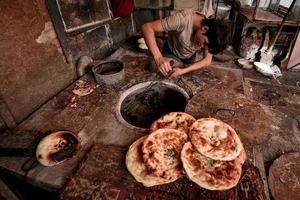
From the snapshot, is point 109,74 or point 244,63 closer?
point 109,74

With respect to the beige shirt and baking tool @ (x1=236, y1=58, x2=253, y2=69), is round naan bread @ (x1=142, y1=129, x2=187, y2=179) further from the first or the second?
baking tool @ (x1=236, y1=58, x2=253, y2=69)

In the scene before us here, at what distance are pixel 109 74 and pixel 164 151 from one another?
5.59 ft

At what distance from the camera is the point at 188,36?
11.6 feet

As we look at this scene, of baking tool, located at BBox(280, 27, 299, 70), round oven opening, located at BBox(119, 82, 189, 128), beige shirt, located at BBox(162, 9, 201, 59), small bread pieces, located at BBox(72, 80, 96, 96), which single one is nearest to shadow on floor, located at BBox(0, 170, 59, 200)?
small bread pieces, located at BBox(72, 80, 96, 96)

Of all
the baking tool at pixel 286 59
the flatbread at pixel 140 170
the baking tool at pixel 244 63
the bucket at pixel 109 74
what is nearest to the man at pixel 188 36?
the bucket at pixel 109 74

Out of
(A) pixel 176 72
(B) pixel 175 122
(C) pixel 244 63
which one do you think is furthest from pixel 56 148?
(C) pixel 244 63

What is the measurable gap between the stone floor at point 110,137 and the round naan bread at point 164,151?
0.15 metres

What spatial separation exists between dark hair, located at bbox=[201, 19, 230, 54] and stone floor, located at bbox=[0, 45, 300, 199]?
63cm

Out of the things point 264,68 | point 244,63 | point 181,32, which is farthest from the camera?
point 244,63

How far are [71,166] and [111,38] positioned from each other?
11.0ft

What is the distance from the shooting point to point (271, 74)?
5152mm

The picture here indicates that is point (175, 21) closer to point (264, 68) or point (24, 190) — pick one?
point (24, 190)

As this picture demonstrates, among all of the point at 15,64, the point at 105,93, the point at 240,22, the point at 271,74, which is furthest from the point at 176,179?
the point at 240,22

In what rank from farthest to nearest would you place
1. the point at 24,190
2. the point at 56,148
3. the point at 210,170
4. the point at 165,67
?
1. the point at 165,67
2. the point at 24,190
3. the point at 56,148
4. the point at 210,170
